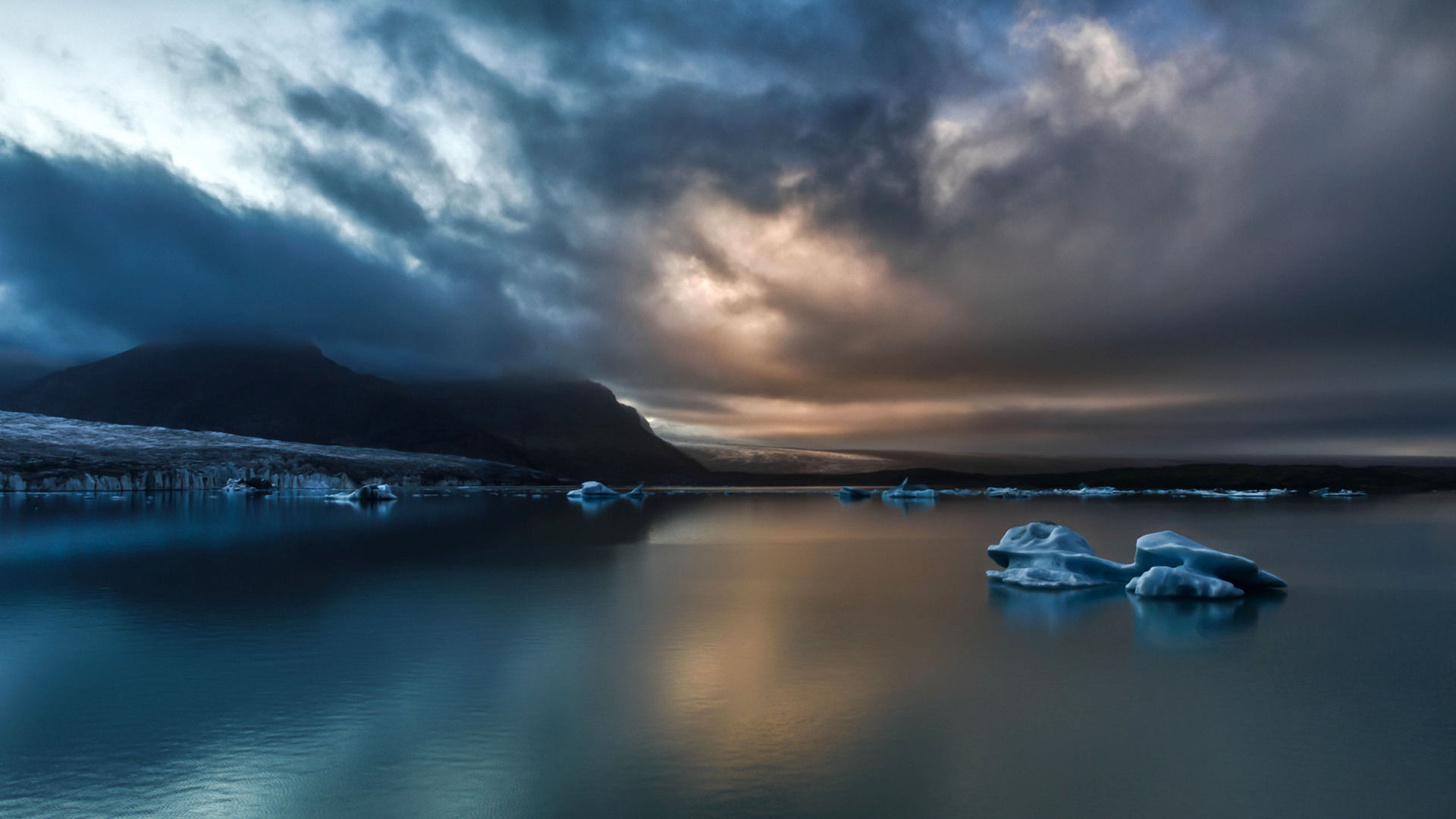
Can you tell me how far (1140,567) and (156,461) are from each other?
92435 mm

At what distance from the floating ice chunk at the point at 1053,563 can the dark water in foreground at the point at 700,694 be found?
987mm

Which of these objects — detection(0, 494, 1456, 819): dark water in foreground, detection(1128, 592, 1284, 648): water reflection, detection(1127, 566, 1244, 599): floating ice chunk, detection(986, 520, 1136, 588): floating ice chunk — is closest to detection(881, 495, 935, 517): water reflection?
detection(986, 520, 1136, 588): floating ice chunk

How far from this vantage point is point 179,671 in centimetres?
1122

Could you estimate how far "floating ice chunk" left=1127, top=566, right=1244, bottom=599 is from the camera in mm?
18172

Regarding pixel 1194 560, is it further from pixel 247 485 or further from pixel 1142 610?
pixel 247 485

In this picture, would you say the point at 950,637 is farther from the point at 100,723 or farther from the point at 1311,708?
the point at 100,723

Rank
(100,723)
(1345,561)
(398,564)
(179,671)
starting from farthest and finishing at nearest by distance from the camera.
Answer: (1345,561)
(398,564)
(179,671)
(100,723)

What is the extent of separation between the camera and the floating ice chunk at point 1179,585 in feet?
59.6

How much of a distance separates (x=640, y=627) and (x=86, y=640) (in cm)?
902

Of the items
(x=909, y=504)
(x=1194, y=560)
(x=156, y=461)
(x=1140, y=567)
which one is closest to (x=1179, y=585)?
(x=1194, y=560)

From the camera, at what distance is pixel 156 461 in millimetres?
82062

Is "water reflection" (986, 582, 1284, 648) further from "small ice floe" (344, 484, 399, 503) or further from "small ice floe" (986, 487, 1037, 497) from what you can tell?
"small ice floe" (986, 487, 1037, 497)

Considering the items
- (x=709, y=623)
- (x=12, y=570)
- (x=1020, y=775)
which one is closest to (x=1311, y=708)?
(x=1020, y=775)

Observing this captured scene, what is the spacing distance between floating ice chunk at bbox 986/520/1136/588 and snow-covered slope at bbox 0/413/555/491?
83.9 m
